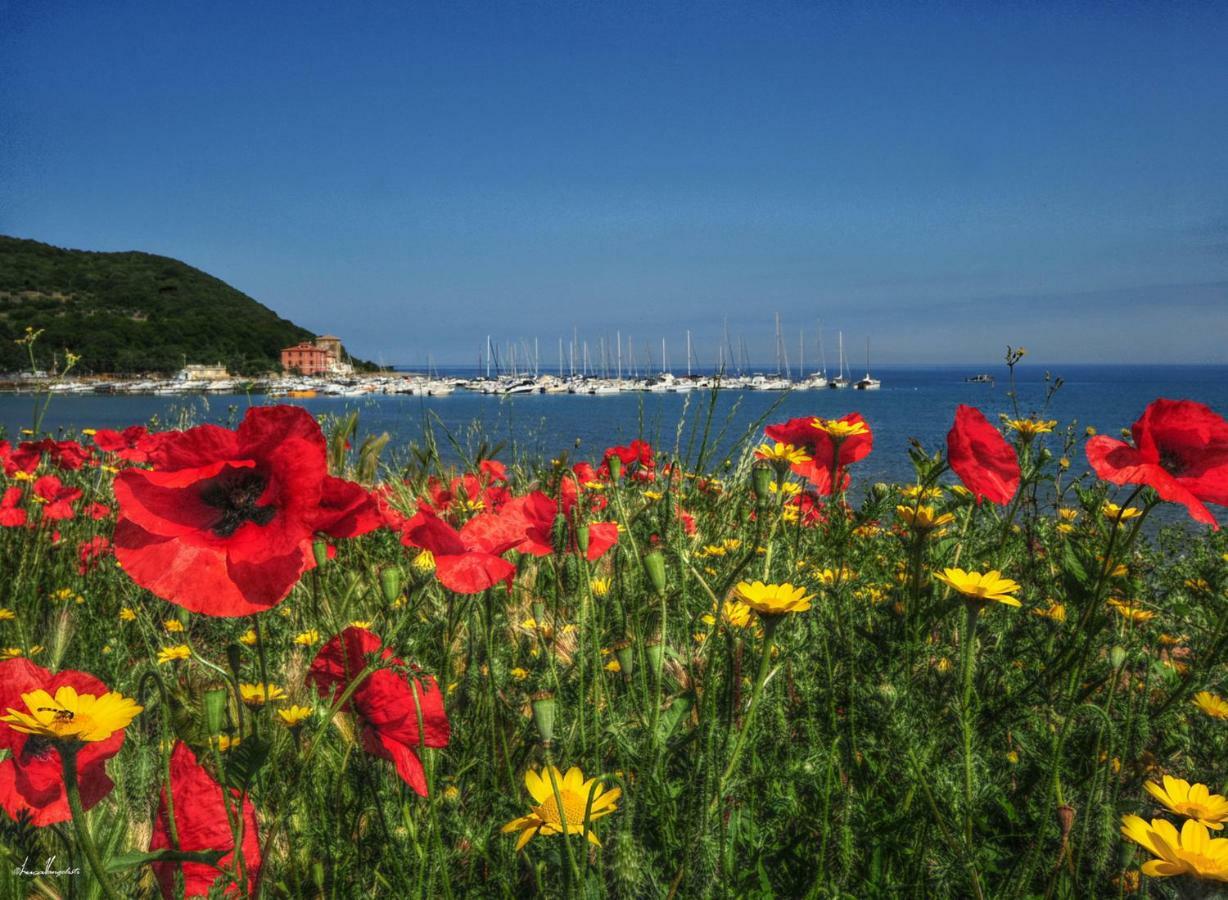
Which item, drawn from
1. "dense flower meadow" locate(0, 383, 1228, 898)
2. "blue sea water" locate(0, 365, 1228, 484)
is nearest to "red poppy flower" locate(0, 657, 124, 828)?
"dense flower meadow" locate(0, 383, 1228, 898)

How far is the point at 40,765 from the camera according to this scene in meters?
0.89

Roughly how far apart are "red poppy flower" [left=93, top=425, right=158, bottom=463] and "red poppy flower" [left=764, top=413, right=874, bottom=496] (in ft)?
7.69

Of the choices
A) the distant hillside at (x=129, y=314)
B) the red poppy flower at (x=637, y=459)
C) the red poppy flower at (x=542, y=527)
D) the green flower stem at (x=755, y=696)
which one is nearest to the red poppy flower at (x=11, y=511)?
the red poppy flower at (x=637, y=459)

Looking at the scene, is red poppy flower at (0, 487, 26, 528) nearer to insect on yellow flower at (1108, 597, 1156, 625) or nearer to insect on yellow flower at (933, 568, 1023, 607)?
insect on yellow flower at (933, 568, 1023, 607)

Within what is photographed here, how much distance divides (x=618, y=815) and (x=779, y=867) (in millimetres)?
306

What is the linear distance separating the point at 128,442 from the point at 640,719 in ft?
9.84

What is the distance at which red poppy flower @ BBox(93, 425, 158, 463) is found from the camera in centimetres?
285

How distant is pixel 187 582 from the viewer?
0.89 m

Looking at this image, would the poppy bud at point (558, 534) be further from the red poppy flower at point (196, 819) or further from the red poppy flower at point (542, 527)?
the red poppy flower at point (196, 819)

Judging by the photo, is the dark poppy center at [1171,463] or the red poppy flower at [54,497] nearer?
the dark poppy center at [1171,463]

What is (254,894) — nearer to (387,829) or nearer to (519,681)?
(387,829)

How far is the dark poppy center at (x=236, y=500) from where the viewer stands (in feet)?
3.14

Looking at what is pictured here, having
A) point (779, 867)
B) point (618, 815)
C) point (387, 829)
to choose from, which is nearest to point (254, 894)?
point (387, 829)

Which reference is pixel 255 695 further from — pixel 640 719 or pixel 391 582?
pixel 640 719
